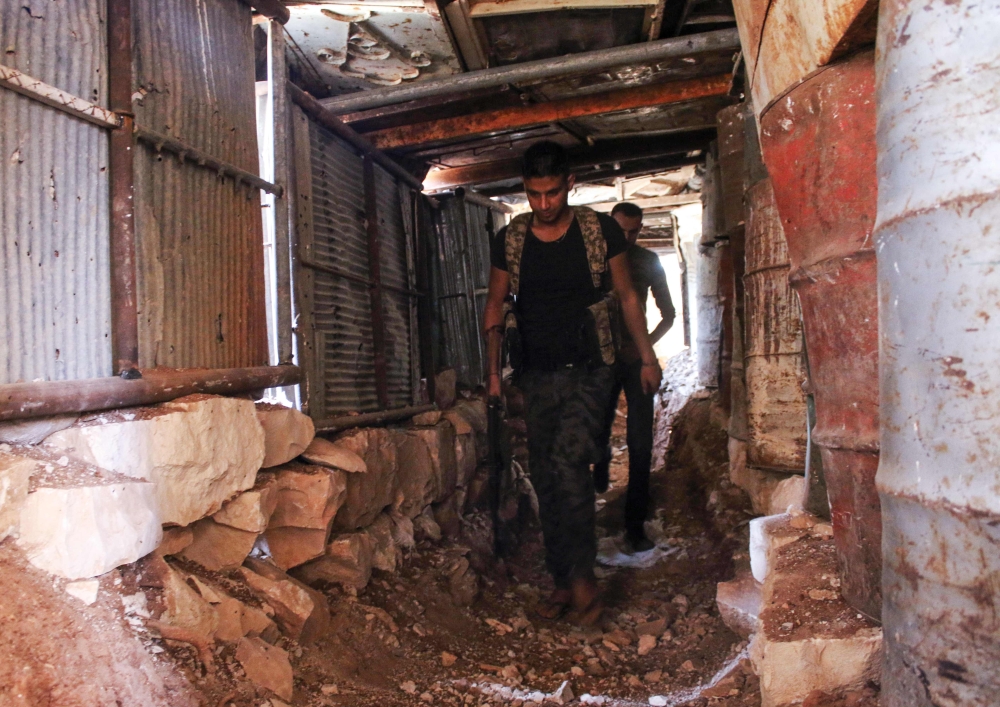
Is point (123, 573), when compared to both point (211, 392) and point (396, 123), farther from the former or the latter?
point (396, 123)

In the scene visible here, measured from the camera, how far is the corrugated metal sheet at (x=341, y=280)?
11.2ft

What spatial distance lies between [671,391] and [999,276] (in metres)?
6.64

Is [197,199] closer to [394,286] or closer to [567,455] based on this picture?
[567,455]

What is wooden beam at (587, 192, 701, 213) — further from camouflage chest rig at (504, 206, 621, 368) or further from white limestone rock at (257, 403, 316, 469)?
white limestone rock at (257, 403, 316, 469)

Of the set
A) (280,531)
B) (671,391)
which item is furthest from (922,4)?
(671,391)

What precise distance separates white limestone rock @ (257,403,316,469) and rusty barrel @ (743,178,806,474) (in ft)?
6.59

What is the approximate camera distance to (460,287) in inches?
207

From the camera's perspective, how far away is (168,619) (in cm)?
169

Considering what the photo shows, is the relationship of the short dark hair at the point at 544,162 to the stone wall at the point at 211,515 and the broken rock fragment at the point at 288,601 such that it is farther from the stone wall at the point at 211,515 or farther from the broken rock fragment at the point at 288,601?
the broken rock fragment at the point at 288,601

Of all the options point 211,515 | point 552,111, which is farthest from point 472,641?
point 552,111

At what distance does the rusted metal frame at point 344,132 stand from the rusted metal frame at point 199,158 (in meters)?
0.60

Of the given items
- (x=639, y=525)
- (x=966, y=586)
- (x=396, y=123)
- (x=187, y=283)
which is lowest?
(x=639, y=525)

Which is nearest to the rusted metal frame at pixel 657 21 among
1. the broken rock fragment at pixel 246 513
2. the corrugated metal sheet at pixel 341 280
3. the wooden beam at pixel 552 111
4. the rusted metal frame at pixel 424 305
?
the wooden beam at pixel 552 111

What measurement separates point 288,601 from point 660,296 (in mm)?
2961
